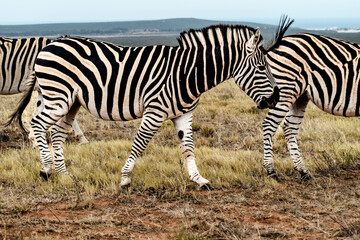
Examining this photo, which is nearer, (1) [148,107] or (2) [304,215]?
(2) [304,215]

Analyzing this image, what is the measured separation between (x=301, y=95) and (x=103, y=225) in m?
3.71

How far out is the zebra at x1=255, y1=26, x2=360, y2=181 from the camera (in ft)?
21.0

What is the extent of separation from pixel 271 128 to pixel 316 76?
3.32ft

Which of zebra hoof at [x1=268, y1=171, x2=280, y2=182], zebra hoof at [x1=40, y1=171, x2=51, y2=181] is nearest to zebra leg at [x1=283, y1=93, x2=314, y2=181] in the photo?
zebra hoof at [x1=268, y1=171, x2=280, y2=182]

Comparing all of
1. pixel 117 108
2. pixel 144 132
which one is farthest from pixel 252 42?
pixel 117 108

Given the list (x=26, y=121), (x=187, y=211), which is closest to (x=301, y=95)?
(x=187, y=211)

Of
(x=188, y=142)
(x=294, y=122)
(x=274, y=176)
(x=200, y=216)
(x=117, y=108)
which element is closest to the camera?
(x=200, y=216)

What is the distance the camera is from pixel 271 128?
6.61m

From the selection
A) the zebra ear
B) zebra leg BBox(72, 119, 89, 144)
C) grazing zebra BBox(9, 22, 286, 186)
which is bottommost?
zebra leg BBox(72, 119, 89, 144)

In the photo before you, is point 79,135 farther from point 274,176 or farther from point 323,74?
point 323,74

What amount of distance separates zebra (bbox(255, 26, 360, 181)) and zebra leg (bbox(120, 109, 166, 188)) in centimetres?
187

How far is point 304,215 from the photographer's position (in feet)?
16.2

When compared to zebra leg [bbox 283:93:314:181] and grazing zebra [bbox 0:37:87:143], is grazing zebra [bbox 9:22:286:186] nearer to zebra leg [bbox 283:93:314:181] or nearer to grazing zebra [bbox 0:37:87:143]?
zebra leg [bbox 283:93:314:181]

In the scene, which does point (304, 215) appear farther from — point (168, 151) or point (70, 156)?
point (70, 156)
